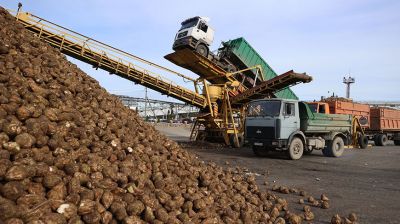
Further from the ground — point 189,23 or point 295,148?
point 189,23

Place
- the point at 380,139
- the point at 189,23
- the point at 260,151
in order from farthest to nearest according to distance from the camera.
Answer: the point at 380,139, the point at 189,23, the point at 260,151

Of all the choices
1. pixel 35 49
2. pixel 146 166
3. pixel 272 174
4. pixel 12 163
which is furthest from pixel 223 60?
pixel 12 163

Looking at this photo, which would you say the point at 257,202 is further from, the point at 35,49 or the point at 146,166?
the point at 35,49

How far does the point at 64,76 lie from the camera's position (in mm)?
5426

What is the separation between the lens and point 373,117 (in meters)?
19.0

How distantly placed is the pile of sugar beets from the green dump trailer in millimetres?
10545

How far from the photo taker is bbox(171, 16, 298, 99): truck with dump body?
14.8 meters

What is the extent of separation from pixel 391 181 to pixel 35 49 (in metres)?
8.80

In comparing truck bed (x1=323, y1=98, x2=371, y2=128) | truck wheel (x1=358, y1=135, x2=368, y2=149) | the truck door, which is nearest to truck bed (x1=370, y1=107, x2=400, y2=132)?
truck bed (x1=323, y1=98, x2=371, y2=128)

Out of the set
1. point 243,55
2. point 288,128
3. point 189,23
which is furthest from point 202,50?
point 288,128

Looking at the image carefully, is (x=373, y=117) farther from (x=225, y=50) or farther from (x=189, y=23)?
(x=189, y=23)

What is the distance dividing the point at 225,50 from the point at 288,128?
630 centimetres

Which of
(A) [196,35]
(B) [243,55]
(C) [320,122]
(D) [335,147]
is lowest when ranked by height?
(D) [335,147]

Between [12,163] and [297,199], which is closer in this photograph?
[12,163]
